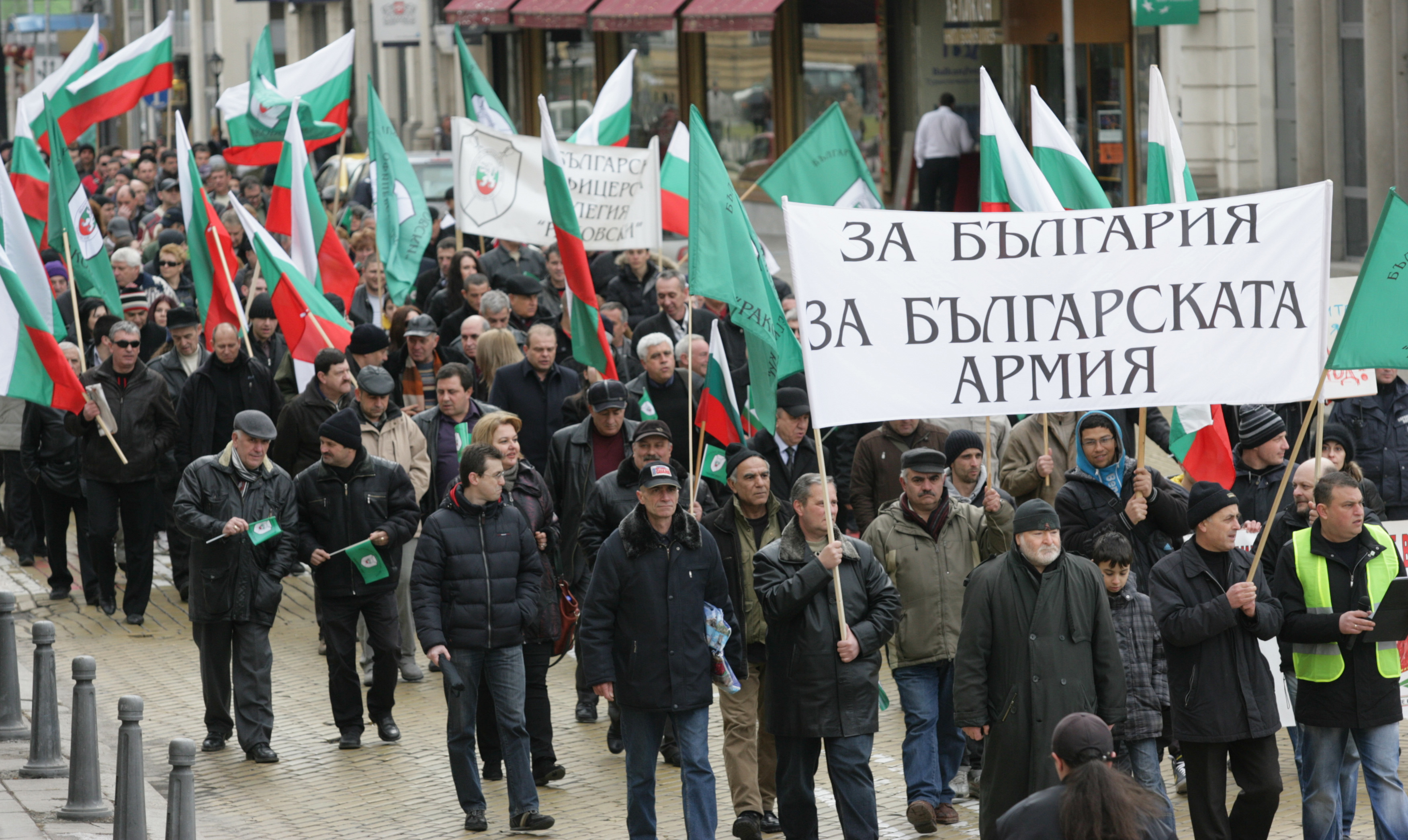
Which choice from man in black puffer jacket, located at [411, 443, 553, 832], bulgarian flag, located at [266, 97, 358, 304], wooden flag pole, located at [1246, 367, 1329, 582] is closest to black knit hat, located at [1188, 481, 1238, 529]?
wooden flag pole, located at [1246, 367, 1329, 582]

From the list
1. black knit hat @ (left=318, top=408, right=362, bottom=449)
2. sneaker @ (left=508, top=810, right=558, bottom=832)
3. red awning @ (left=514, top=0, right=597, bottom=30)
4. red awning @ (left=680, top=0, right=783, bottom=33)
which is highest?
red awning @ (left=514, top=0, right=597, bottom=30)

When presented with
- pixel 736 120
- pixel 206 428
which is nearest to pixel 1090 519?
pixel 206 428

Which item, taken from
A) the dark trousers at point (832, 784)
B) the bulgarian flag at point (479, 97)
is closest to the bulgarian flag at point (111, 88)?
the bulgarian flag at point (479, 97)

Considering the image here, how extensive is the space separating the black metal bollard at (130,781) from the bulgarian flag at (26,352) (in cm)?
401

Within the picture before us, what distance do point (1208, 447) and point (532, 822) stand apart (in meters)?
3.61

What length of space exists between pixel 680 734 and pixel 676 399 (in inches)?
137

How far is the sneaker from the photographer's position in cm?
838

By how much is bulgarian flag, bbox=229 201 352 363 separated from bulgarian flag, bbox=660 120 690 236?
124 inches

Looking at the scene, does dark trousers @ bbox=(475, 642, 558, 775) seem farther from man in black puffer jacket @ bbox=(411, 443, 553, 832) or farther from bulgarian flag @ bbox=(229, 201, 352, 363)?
bulgarian flag @ bbox=(229, 201, 352, 363)

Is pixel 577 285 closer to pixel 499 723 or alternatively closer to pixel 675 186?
pixel 499 723

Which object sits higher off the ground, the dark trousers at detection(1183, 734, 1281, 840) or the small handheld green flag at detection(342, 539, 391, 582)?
the small handheld green flag at detection(342, 539, 391, 582)

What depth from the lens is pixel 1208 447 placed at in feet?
29.8

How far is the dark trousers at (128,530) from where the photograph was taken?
12.4 metres

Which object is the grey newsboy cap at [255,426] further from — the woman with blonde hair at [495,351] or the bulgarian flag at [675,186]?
the bulgarian flag at [675,186]
